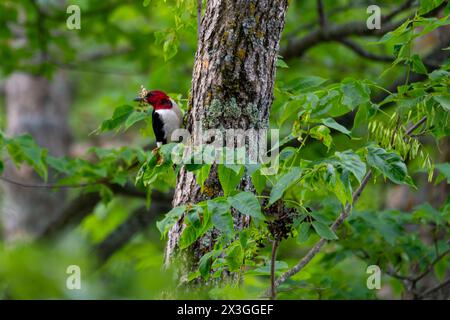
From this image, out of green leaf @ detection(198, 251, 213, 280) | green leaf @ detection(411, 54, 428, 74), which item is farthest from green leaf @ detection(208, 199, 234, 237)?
green leaf @ detection(411, 54, 428, 74)

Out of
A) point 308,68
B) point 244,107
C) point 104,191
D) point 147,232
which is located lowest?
point 147,232

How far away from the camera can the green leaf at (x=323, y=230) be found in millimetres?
2363

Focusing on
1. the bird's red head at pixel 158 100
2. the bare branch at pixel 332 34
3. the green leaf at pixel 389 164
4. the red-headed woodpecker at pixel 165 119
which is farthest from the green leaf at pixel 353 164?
the bare branch at pixel 332 34

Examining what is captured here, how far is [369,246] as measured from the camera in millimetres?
4141

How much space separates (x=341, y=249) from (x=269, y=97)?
182 centimetres

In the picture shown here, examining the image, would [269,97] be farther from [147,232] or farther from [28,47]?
[147,232]

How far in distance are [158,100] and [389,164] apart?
224 cm

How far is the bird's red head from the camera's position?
4.24 meters

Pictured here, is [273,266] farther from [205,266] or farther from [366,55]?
[366,55]

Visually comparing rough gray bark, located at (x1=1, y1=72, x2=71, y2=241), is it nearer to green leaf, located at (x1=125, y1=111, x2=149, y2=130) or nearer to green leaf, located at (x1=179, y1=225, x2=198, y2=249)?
green leaf, located at (x1=125, y1=111, x2=149, y2=130)

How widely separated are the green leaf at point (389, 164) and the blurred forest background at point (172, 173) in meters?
0.14

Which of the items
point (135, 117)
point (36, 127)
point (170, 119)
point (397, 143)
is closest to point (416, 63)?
point (397, 143)
